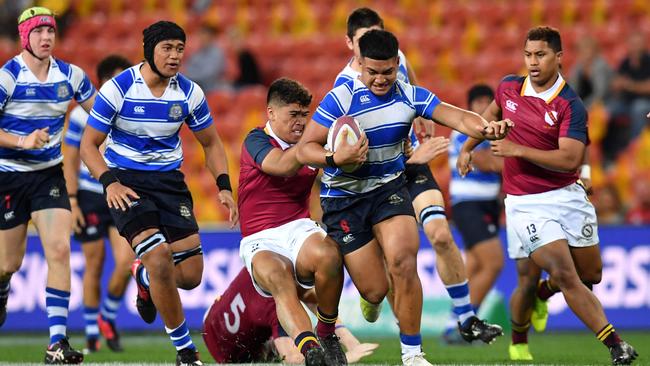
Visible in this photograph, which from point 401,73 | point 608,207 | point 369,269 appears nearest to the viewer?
point 369,269

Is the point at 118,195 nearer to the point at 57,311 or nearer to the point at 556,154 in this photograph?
the point at 57,311

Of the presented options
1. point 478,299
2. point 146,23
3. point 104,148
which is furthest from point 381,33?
point 146,23

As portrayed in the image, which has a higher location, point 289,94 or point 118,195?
point 289,94

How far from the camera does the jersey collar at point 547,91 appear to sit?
8289 millimetres

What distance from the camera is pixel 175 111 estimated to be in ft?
27.1

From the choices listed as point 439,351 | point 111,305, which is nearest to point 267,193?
point 439,351

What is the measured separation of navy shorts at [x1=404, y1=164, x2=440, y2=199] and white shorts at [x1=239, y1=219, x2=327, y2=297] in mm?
1351

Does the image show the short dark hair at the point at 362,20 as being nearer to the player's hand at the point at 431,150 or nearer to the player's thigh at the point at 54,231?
the player's hand at the point at 431,150

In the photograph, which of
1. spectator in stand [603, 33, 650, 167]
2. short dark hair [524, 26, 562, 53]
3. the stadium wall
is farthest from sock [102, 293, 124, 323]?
spectator in stand [603, 33, 650, 167]

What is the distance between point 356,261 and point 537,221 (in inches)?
60.5

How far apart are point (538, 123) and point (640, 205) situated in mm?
5745

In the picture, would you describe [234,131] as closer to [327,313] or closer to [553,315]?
[553,315]

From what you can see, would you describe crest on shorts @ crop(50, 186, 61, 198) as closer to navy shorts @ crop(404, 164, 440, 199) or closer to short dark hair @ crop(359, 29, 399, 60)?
navy shorts @ crop(404, 164, 440, 199)

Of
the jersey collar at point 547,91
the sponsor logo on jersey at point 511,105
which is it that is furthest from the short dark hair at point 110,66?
the jersey collar at point 547,91
